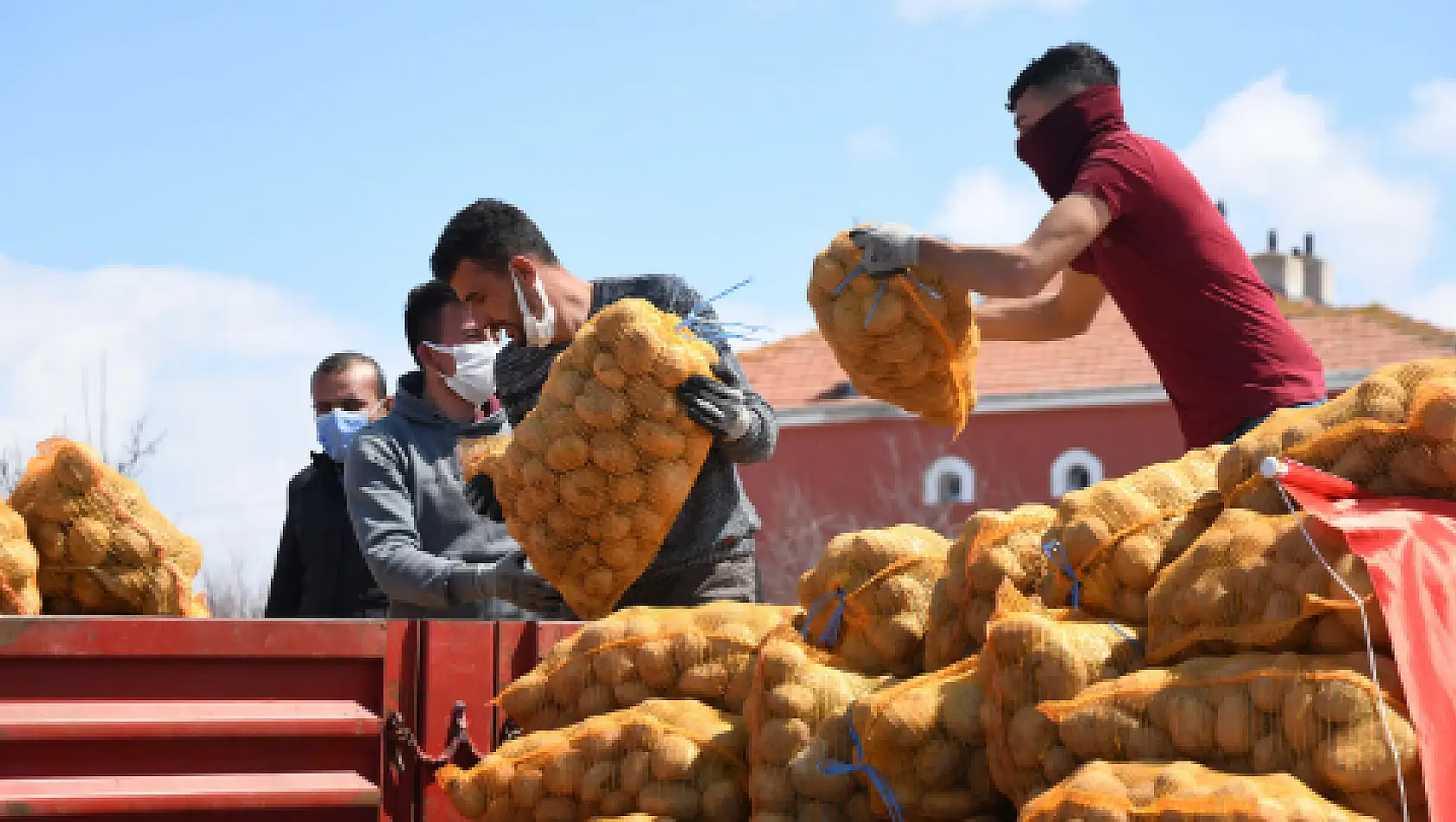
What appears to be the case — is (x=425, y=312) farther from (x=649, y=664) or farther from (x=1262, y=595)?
(x=1262, y=595)

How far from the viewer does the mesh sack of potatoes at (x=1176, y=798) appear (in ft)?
5.31

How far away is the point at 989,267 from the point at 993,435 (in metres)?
20.0

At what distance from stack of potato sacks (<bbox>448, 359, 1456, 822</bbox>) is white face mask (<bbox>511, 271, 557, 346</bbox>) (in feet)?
3.34

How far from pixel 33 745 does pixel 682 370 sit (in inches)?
57.2

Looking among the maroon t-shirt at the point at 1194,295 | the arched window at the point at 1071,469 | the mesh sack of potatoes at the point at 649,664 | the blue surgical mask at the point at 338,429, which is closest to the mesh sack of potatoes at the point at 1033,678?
the mesh sack of potatoes at the point at 649,664

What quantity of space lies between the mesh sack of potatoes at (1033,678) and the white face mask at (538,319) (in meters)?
1.77

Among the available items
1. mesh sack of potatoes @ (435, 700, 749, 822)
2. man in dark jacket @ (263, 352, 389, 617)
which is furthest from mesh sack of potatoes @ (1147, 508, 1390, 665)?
man in dark jacket @ (263, 352, 389, 617)

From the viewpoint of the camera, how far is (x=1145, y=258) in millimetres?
3014

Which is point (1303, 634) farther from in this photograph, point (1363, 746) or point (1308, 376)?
point (1308, 376)

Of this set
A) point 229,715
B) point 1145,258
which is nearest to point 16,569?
point 229,715

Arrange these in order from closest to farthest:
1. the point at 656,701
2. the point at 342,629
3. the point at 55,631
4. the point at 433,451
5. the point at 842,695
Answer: the point at 842,695
the point at 656,701
the point at 55,631
the point at 342,629
the point at 433,451

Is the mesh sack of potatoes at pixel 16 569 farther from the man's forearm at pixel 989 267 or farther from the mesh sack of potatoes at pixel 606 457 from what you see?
the man's forearm at pixel 989 267

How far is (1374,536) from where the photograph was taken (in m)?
1.88

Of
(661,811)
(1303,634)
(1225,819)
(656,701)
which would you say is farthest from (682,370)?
(1225,819)
